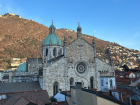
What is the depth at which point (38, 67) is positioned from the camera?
4634 cm

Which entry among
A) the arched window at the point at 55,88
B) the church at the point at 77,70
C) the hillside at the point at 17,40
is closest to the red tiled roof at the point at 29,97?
the church at the point at 77,70

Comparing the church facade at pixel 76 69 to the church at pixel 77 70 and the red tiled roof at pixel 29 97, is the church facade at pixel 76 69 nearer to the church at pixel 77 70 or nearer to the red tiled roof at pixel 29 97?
the church at pixel 77 70

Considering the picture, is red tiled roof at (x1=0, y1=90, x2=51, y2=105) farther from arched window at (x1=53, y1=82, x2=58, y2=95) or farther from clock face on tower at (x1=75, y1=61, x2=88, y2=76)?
clock face on tower at (x1=75, y1=61, x2=88, y2=76)

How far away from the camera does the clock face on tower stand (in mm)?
34484

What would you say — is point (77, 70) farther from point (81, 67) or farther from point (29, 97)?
point (29, 97)

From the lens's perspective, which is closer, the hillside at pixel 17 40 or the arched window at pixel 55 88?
the arched window at pixel 55 88

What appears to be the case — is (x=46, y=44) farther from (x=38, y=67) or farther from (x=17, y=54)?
(x=17, y=54)

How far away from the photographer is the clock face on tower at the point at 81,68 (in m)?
34.5

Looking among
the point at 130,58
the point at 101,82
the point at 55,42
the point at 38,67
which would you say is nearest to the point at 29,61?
the point at 38,67

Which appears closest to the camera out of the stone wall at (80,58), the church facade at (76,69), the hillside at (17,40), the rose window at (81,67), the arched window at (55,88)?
the arched window at (55,88)

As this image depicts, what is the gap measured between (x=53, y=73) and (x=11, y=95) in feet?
38.5

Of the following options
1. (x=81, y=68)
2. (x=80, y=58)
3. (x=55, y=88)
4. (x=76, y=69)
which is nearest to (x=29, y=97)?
(x=55, y=88)

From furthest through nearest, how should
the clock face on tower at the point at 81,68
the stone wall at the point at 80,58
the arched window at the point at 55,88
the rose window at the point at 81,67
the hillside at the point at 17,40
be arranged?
1. the hillside at the point at 17,40
2. the rose window at the point at 81,67
3. the clock face on tower at the point at 81,68
4. the stone wall at the point at 80,58
5. the arched window at the point at 55,88

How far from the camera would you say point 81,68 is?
34.9 metres
